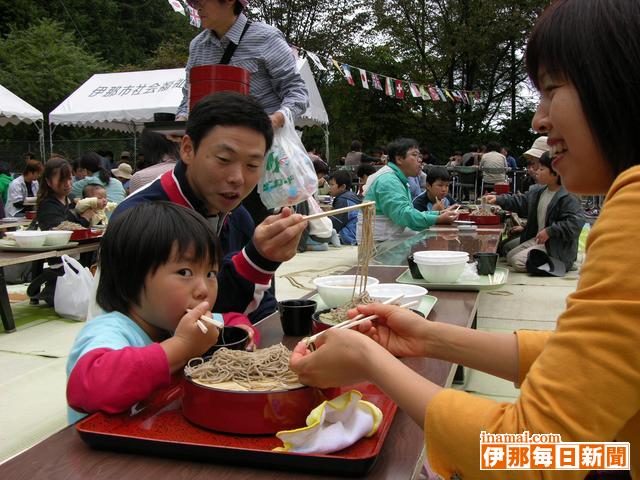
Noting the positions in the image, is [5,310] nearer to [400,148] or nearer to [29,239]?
[29,239]

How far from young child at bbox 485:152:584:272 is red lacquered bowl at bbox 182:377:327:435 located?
585cm

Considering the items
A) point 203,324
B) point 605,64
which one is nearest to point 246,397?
point 203,324

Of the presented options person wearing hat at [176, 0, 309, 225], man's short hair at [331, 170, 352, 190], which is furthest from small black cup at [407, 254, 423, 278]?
man's short hair at [331, 170, 352, 190]

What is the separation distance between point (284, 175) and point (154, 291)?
1.88 meters

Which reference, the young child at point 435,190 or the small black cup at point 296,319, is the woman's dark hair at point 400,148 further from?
the small black cup at point 296,319

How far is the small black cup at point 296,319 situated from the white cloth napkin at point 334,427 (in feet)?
2.68

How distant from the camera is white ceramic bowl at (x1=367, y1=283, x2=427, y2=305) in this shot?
83.5 inches

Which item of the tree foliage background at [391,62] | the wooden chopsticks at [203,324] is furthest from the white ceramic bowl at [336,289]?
the tree foliage background at [391,62]

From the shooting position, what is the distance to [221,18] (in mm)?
3557

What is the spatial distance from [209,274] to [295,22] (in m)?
24.7

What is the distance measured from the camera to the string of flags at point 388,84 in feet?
30.4

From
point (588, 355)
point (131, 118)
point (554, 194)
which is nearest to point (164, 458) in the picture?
point (588, 355)

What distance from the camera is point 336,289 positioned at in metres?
2.13

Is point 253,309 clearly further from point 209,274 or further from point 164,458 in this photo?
point 164,458
